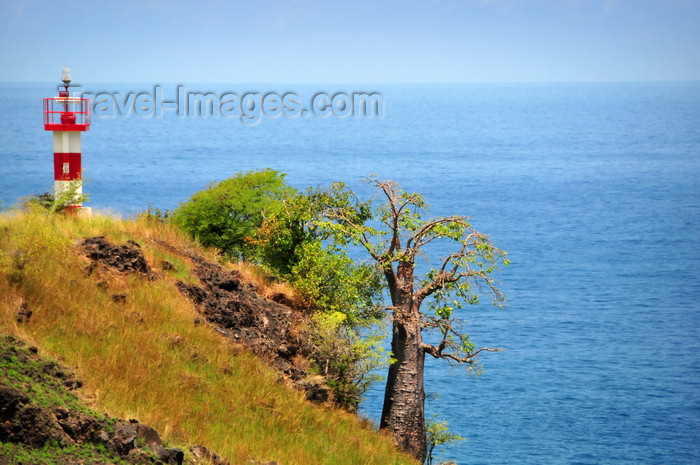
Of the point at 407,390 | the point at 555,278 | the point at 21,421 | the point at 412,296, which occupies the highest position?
the point at 21,421

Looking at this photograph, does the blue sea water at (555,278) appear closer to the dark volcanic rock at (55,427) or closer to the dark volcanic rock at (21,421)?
the dark volcanic rock at (55,427)

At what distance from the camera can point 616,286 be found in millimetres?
82625

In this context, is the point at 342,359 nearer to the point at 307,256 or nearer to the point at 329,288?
the point at 329,288

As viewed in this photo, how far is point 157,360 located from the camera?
19125 mm

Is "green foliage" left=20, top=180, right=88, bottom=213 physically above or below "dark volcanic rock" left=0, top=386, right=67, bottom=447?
above

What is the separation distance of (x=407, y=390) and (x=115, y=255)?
9.87 meters

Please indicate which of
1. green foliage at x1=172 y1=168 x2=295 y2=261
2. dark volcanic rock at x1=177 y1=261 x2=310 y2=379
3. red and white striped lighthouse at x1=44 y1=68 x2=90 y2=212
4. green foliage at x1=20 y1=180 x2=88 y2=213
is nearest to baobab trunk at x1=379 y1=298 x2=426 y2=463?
dark volcanic rock at x1=177 y1=261 x2=310 y2=379

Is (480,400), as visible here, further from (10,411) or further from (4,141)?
(4,141)

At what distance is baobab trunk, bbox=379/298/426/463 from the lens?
82.6ft

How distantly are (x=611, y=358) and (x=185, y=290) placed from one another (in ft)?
151

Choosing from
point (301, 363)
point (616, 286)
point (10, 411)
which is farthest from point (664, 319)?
point (10, 411)

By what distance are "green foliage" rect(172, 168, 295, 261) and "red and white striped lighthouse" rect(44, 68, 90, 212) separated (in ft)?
15.1

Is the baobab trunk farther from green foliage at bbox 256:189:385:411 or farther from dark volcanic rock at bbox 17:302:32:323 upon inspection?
dark volcanic rock at bbox 17:302:32:323

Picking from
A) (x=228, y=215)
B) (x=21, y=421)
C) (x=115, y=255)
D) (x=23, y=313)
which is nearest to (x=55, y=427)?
(x=21, y=421)
